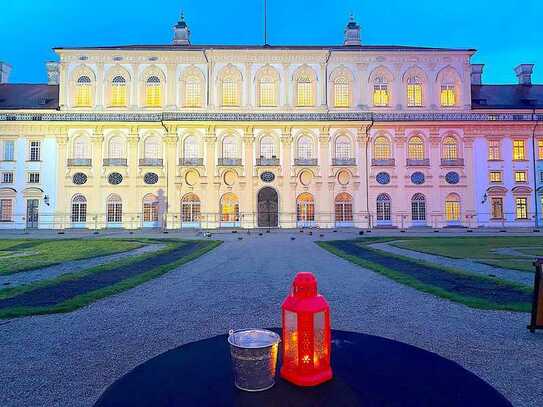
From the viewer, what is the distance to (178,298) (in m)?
7.48

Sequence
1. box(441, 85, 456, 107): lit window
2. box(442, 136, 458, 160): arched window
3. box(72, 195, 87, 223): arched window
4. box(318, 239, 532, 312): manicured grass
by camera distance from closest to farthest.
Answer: box(318, 239, 532, 312): manicured grass → box(72, 195, 87, 223): arched window → box(442, 136, 458, 160): arched window → box(441, 85, 456, 107): lit window

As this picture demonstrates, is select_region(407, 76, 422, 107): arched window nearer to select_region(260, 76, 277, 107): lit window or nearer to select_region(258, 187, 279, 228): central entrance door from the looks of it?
select_region(260, 76, 277, 107): lit window

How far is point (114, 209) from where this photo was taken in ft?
119

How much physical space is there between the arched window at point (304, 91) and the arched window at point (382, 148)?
25.9 feet

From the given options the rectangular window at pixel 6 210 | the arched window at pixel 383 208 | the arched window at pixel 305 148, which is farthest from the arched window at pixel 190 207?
the arched window at pixel 383 208

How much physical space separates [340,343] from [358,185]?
34465 millimetres

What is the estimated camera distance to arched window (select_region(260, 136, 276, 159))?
120 feet

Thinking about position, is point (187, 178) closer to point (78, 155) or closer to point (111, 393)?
point (78, 155)

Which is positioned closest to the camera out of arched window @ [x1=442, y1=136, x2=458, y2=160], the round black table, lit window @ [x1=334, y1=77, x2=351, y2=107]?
the round black table

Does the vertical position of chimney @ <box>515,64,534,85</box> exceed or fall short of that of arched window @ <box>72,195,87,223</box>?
it exceeds it

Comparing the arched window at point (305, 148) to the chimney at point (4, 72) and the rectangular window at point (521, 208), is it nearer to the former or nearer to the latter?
the rectangular window at point (521, 208)

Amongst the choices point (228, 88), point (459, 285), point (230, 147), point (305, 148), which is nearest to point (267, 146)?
point (230, 147)

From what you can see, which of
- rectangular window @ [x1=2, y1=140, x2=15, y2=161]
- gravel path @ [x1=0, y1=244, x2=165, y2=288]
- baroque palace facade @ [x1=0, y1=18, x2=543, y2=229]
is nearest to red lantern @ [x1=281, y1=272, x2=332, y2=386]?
gravel path @ [x1=0, y1=244, x2=165, y2=288]

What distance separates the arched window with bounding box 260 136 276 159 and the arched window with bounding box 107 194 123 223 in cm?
1515
